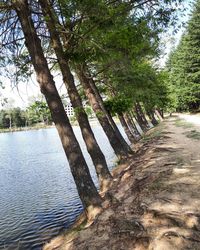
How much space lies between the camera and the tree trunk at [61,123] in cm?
693

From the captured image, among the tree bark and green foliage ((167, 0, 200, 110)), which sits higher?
green foliage ((167, 0, 200, 110))

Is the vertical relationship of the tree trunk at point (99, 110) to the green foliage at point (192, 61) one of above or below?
below

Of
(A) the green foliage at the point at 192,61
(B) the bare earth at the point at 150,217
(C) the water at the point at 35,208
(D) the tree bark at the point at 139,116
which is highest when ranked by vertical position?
(A) the green foliage at the point at 192,61

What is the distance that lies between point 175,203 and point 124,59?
603 centimetres

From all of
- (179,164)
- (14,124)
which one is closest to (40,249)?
(179,164)

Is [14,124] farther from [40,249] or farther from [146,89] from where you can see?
[40,249]

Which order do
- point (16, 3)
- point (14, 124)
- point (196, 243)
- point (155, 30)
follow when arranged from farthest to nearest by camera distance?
point (14, 124), point (155, 30), point (16, 3), point (196, 243)

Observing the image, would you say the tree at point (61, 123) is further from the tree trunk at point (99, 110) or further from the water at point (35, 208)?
the tree trunk at point (99, 110)

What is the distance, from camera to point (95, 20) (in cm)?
865

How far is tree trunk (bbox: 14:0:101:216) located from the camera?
6.93m

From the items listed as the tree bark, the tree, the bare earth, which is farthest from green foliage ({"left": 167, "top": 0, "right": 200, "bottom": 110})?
the tree

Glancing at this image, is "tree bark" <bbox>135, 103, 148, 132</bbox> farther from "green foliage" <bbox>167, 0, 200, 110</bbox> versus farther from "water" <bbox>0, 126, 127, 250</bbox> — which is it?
"water" <bbox>0, 126, 127, 250</bbox>

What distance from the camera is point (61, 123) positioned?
704 cm

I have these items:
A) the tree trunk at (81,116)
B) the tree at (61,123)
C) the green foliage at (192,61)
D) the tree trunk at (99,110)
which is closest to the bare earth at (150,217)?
the tree at (61,123)
